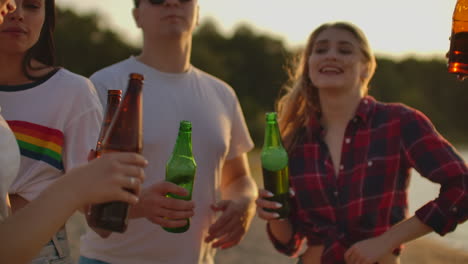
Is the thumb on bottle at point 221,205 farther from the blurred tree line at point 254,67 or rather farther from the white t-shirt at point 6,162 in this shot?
the blurred tree line at point 254,67

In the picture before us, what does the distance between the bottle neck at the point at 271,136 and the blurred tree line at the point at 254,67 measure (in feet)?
109

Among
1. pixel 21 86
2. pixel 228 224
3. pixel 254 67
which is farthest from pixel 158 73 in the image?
pixel 254 67

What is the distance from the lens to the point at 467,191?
281 centimetres

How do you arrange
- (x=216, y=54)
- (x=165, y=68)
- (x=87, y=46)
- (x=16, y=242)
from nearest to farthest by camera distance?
(x=16, y=242), (x=165, y=68), (x=87, y=46), (x=216, y=54)

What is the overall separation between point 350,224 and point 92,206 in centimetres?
169

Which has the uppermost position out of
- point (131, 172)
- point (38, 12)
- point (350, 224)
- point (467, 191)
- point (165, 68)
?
point (38, 12)

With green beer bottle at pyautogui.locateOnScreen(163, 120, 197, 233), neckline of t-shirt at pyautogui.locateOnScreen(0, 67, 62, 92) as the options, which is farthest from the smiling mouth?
neckline of t-shirt at pyautogui.locateOnScreen(0, 67, 62, 92)

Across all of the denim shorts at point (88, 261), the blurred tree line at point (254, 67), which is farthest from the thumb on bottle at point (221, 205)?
the blurred tree line at point (254, 67)

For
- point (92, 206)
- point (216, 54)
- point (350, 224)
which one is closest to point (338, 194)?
point (350, 224)

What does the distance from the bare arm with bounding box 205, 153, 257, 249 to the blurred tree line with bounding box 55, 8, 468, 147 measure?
3264 cm

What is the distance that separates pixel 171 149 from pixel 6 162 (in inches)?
63.1

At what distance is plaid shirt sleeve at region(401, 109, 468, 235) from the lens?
2842 millimetres

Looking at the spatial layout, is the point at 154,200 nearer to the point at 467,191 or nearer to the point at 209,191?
the point at 209,191

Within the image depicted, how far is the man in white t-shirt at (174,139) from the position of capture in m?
3.08
